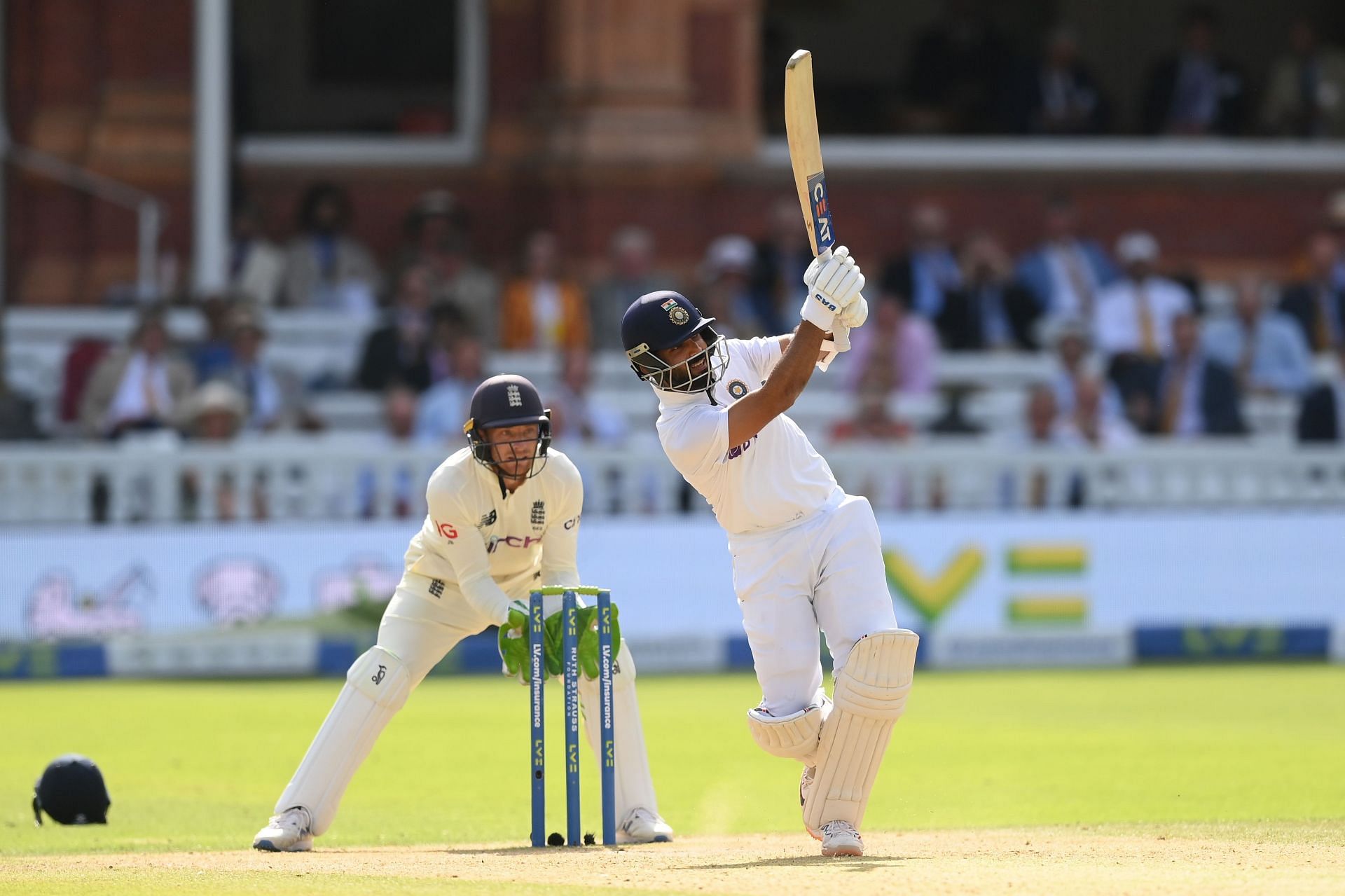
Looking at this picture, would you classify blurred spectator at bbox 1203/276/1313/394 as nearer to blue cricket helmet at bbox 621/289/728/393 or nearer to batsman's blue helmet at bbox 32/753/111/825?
blue cricket helmet at bbox 621/289/728/393

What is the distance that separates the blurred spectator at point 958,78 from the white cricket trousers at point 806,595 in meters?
10.4

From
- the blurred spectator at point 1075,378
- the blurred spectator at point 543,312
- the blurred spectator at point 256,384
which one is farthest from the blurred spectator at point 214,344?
the blurred spectator at point 1075,378

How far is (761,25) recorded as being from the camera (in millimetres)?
16266

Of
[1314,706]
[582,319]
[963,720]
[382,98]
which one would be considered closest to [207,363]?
[582,319]

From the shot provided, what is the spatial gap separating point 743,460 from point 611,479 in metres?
5.89

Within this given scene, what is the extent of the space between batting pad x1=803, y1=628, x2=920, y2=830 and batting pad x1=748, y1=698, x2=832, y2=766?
0.12 feet

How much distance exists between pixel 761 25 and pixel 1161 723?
8413mm

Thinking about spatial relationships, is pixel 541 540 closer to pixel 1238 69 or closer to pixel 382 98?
pixel 382 98

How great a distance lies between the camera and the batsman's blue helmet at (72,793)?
675 centimetres

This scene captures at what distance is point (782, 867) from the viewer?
5469 millimetres

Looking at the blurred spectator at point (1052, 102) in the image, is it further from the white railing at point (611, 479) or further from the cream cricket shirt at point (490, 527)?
the cream cricket shirt at point (490, 527)

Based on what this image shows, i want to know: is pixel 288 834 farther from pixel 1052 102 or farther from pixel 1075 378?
pixel 1052 102

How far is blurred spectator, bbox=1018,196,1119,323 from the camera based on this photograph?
14180 millimetres

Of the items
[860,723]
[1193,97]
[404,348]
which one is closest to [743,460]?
[860,723]
